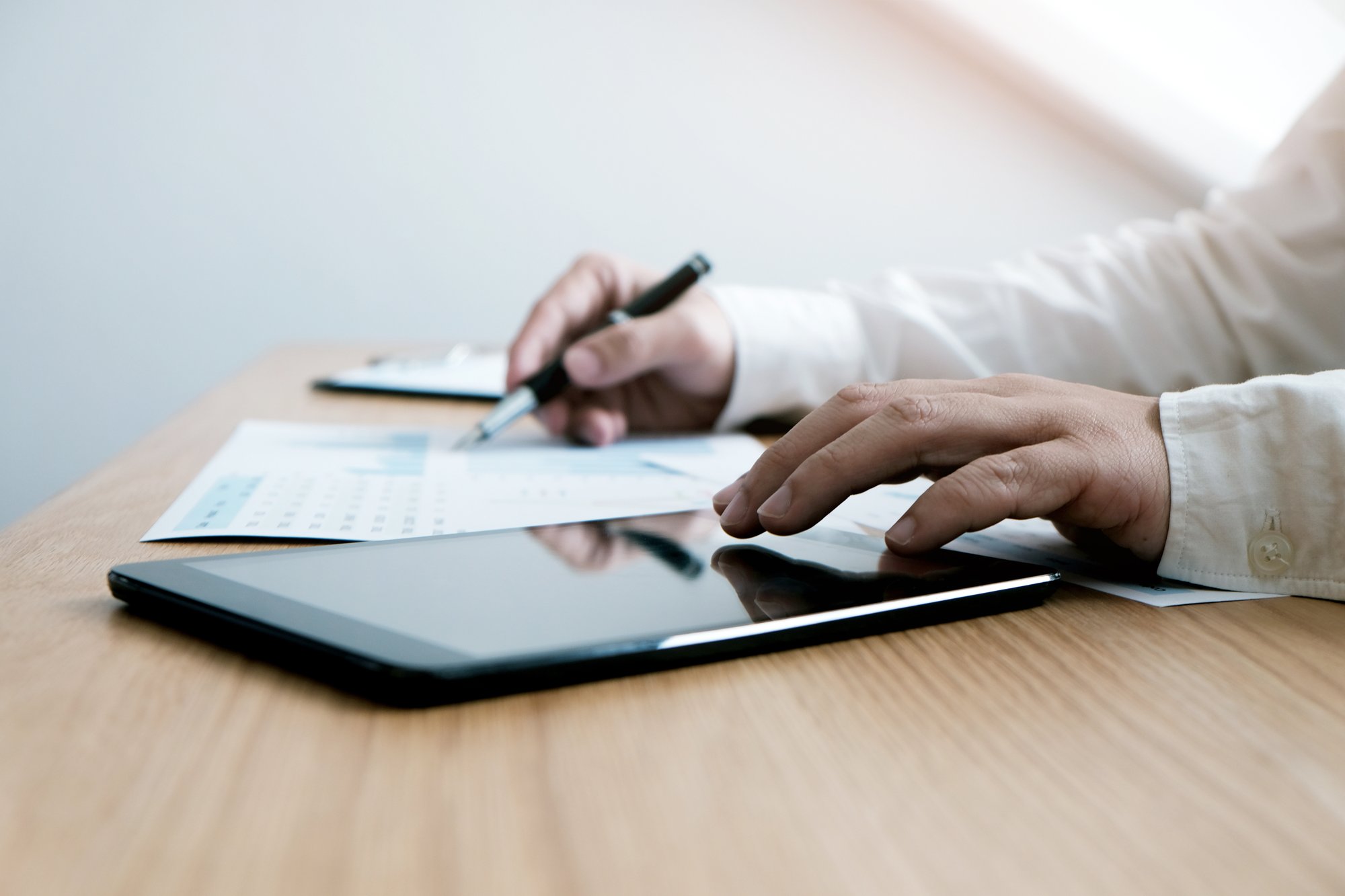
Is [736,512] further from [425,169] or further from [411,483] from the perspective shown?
[425,169]

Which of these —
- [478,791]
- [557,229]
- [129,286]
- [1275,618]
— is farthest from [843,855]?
[129,286]

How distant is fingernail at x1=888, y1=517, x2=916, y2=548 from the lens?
345mm

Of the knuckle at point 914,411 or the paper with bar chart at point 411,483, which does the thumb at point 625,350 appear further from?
the knuckle at point 914,411

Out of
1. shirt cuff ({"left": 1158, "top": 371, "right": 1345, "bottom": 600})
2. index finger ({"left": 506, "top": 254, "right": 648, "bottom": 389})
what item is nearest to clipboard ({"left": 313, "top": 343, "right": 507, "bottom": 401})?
index finger ({"left": 506, "top": 254, "right": 648, "bottom": 389})

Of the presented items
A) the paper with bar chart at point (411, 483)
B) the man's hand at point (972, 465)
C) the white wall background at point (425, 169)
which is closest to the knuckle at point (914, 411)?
the man's hand at point (972, 465)

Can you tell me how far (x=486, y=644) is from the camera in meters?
0.25

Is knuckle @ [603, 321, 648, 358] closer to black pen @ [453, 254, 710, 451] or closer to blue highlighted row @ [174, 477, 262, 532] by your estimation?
black pen @ [453, 254, 710, 451]

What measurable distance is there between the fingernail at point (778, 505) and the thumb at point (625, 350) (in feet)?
1.04

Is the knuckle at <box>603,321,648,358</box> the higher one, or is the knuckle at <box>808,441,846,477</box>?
the knuckle at <box>808,441,846,477</box>

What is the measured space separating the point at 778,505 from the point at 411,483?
0.73 ft

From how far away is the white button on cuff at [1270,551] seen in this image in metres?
0.36

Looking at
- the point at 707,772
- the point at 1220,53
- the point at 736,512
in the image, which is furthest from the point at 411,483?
the point at 1220,53

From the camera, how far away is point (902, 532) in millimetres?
346

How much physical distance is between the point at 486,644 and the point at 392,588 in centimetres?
6
